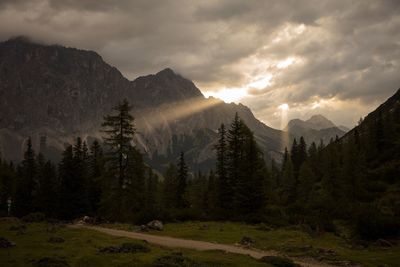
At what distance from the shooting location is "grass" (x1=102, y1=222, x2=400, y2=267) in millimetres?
26391

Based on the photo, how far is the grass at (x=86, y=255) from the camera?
2205 cm

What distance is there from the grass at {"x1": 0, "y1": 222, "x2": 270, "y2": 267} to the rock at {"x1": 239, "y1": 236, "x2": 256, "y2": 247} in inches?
208

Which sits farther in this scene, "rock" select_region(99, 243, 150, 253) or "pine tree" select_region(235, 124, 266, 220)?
"pine tree" select_region(235, 124, 266, 220)

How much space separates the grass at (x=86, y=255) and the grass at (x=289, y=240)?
235 inches

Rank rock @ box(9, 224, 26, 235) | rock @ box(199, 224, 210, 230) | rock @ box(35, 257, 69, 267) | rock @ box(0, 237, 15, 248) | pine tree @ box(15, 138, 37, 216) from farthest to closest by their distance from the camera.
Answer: pine tree @ box(15, 138, 37, 216) → rock @ box(199, 224, 210, 230) → rock @ box(9, 224, 26, 235) → rock @ box(0, 237, 15, 248) → rock @ box(35, 257, 69, 267)

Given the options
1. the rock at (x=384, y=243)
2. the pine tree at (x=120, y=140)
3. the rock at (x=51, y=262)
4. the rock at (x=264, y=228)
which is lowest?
the rock at (x=384, y=243)

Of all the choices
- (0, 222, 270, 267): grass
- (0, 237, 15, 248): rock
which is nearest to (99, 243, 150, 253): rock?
(0, 222, 270, 267): grass

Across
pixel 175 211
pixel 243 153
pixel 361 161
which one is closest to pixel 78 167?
pixel 175 211

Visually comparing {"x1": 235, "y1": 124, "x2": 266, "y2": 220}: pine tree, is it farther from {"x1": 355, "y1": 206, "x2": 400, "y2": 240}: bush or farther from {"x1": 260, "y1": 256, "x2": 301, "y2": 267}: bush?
{"x1": 260, "y1": 256, "x2": 301, "y2": 267}: bush

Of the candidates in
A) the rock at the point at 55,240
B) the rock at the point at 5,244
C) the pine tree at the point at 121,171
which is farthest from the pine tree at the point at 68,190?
the rock at the point at 5,244

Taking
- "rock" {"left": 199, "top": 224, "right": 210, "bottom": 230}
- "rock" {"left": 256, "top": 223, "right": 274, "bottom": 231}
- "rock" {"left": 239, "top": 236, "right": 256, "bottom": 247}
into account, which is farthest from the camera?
"rock" {"left": 199, "top": 224, "right": 210, "bottom": 230}

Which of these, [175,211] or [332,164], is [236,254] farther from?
[332,164]

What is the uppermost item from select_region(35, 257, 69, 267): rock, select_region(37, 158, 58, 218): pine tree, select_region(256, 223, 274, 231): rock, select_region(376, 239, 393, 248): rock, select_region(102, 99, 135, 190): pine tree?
select_region(102, 99, 135, 190): pine tree

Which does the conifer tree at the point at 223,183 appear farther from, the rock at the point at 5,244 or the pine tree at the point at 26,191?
the pine tree at the point at 26,191
